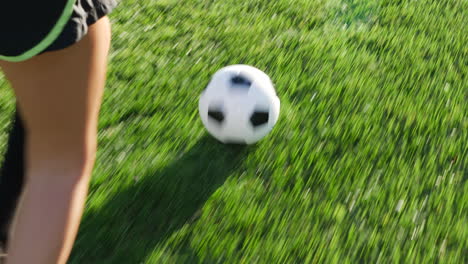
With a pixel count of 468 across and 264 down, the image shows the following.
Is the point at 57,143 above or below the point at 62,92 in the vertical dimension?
below

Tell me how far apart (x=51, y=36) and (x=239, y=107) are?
1287mm

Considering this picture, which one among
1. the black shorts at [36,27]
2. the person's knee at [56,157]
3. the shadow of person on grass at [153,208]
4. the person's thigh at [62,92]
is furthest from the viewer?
the shadow of person on grass at [153,208]

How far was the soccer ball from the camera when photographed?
248cm

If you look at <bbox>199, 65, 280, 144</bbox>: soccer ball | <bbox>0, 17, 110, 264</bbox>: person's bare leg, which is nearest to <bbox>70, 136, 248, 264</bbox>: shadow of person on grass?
<bbox>199, 65, 280, 144</bbox>: soccer ball

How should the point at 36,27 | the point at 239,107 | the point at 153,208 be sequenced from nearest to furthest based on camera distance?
the point at 36,27 → the point at 153,208 → the point at 239,107

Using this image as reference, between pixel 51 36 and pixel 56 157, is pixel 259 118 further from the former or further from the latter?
pixel 51 36

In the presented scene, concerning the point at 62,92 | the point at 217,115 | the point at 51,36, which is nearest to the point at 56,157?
the point at 62,92

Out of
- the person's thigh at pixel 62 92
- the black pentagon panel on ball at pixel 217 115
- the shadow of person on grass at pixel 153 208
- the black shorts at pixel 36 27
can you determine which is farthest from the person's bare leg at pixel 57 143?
the black pentagon panel on ball at pixel 217 115

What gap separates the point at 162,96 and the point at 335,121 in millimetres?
955

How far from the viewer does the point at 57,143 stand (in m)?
1.53

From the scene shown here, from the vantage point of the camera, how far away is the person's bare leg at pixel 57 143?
1440mm

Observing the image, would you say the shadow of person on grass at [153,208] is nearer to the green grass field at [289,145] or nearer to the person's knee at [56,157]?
the green grass field at [289,145]

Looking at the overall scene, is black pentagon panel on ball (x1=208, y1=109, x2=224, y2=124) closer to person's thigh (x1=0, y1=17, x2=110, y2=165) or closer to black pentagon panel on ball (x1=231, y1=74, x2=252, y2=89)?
black pentagon panel on ball (x1=231, y1=74, x2=252, y2=89)

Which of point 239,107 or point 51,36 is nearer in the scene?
point 51,36
